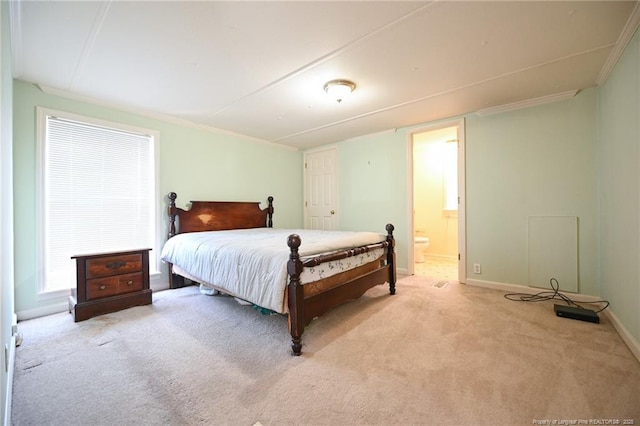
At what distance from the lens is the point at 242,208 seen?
4410mm

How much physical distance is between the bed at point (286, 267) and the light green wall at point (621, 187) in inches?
74.9

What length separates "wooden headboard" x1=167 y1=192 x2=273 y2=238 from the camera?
12.0 ft

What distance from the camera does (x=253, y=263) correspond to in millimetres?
2195

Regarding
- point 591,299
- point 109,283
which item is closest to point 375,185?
point 591,299

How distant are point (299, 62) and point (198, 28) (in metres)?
0.81

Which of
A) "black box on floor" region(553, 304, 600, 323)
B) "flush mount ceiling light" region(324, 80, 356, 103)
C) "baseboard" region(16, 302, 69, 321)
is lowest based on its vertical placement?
"baseboard" region(16, 302, 69, 321)

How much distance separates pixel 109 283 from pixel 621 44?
4.96m

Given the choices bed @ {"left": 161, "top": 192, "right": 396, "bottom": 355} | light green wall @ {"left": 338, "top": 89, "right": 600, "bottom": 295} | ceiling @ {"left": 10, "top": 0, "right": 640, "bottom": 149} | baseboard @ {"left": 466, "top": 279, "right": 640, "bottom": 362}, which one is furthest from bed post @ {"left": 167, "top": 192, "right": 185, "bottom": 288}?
baseboard @ {"left": 466, "top": 279, "right": 640, "bottom": 362}

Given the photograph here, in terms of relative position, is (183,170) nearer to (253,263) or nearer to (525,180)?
(253,263)

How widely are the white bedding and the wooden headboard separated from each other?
2.11 ft

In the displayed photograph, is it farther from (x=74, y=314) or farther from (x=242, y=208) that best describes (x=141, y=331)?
(x=242, y=208)

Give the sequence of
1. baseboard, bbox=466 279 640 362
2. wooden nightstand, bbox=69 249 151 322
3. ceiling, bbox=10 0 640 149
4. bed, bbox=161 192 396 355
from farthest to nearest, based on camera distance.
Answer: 1. wooden nightstand, bbox=69 249 151 322
2. bed, bbox=161 192 396 355
3. baseboard, bbox=466 279 640 362
4. ceiling, bbox=10 0 640 149

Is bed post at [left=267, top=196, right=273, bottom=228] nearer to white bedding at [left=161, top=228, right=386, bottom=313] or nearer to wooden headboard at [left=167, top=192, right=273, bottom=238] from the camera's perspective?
wooden headboard at [left=167, top=192, right=273, bottom=238]

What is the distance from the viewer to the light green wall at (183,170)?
260 cm
